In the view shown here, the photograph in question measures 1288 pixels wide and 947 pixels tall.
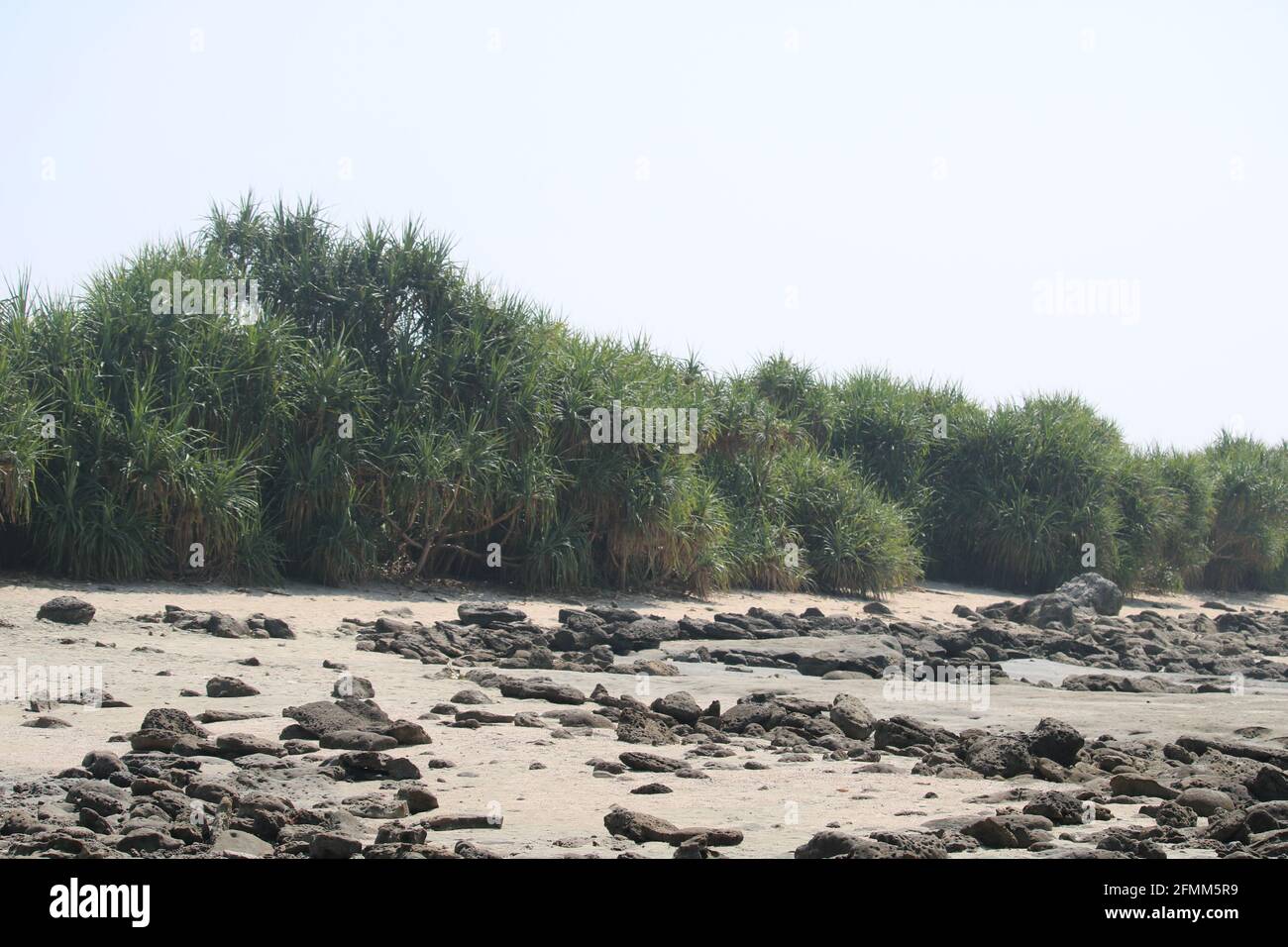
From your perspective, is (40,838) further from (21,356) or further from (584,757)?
(21,356)

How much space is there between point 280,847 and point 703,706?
493 cm

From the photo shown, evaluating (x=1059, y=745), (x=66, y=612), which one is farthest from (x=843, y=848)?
(x=66, y=612)

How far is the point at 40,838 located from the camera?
482cm

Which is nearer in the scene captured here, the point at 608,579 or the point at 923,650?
the point at 923,650

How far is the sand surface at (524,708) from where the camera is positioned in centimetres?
586

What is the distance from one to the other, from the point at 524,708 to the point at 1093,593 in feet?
46.6

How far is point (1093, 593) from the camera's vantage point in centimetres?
2094

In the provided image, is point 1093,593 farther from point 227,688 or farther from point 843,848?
point 843,848

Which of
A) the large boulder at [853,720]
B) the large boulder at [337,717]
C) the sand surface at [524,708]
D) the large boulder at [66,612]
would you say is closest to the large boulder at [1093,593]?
the sand surface at [524,708]

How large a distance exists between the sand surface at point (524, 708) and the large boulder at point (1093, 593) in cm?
844

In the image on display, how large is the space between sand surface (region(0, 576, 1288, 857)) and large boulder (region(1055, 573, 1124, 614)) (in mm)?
8438

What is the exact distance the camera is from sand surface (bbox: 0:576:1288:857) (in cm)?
586
